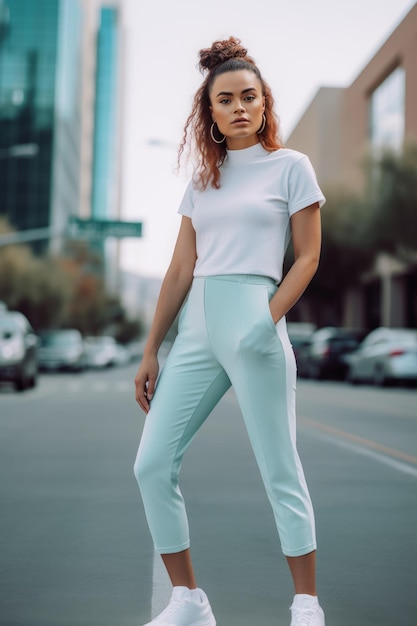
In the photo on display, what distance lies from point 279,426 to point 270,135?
1.01 metres

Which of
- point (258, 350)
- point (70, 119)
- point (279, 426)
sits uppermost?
→ point (70, 119)

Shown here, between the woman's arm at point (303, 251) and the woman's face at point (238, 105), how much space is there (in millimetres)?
337

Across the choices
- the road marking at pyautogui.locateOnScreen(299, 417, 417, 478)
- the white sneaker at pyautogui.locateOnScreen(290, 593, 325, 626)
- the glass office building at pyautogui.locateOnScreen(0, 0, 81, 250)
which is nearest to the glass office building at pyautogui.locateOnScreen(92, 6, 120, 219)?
the glass office building at pyautogui.locateOnScreen(0, 0, 81, 250)

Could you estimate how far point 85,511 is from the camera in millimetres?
6148

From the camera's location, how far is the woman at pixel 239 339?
3320 mm

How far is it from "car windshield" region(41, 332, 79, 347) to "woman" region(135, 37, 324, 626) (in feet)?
116

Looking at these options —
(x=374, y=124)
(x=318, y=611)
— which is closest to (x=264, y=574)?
(x=318, y=611)

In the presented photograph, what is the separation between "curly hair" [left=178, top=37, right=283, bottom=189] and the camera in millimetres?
3525

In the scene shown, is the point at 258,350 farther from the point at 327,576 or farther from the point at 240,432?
the point at 240,432

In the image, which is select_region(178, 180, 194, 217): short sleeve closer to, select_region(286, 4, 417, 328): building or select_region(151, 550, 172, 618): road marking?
select_region(151, 550, 172, 618): road marking

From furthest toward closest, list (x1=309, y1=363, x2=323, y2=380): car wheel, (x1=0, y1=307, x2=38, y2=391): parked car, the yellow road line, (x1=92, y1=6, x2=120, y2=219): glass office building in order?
(x1=92, y1=6, x2=120, y2=219): glass office building → (x1=309, y1=363, x2=323, y2=380): car wheel → (x1=0, y1=307, x2=38, y2=391): parked car → the yellow road line

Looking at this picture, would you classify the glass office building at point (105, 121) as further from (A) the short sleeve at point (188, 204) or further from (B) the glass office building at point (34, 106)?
(A) the short sleeve at point (188, 204)

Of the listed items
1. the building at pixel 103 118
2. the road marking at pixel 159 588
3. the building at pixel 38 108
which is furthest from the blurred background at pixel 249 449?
the building at pixel 103 118

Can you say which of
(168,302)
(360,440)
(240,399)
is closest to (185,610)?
(240,399)
